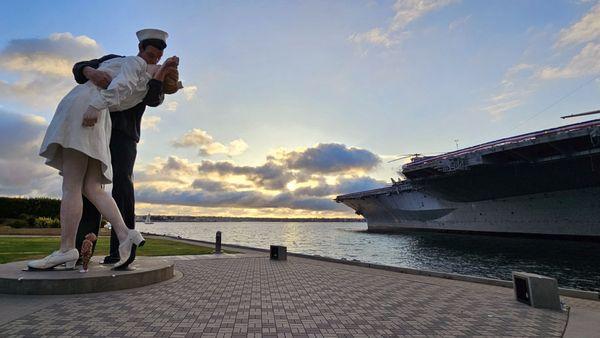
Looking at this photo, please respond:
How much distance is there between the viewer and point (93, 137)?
7.79 metres

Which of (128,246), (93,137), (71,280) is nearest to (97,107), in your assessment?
(93,137)

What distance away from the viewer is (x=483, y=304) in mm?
7492

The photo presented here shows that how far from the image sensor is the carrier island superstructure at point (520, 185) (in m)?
31.8

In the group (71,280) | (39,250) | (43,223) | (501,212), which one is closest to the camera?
(71,280)

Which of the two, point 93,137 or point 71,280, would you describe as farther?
point 93,137

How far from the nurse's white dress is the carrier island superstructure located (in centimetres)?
3310

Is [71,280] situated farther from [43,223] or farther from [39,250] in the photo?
[43,223]

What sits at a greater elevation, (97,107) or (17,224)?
(97,107)

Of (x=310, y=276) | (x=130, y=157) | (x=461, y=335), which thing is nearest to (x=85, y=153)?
(x=130, y=157)

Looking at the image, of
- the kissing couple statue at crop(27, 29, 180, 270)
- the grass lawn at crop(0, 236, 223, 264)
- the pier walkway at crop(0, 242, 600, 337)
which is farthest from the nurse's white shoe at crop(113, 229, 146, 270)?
the grass lawn at crop(0, 236, 223, 264)

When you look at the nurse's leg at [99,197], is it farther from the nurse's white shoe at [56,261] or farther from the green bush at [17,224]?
the green bush at [17,224]

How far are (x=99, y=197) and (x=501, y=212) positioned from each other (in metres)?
50.4

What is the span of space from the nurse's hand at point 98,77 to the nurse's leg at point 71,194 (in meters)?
1.66

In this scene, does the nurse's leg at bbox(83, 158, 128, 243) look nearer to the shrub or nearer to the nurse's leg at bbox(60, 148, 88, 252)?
the nurse's leg at bbox(60, 148, 88, 252)
